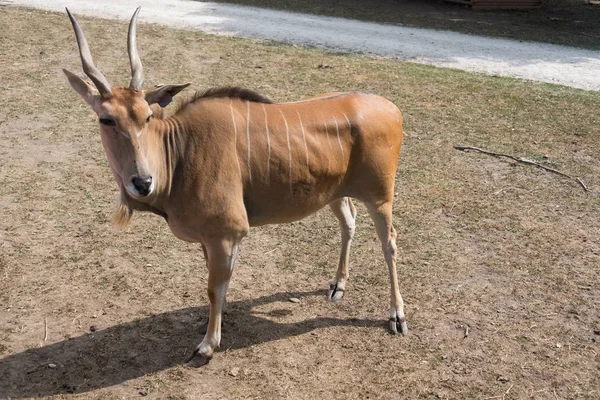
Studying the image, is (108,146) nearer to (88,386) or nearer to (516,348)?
(88,386)

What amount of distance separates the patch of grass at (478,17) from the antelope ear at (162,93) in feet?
40.6

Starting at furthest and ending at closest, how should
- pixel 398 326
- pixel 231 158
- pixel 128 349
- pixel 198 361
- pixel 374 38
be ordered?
pixel 374 38
pixel 398 326
pixel 128 349
pixel 198 361
pixel 231 158

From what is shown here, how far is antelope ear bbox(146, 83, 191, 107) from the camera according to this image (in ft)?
15.0

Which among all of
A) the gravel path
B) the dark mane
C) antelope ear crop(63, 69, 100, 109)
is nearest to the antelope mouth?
antelope ear crop(63, 69, 100, 109)

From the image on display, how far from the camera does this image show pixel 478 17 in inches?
700

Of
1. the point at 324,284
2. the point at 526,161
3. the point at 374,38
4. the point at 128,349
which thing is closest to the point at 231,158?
the point at 128,349

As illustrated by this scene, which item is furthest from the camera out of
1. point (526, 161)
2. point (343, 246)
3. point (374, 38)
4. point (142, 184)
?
point (374, 38)

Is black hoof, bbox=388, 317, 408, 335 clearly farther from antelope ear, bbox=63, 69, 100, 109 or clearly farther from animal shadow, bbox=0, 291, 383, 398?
antelope ear, bbox=63, 69, 100, 109

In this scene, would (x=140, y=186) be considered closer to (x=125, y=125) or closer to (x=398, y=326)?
(x=125, y=125)

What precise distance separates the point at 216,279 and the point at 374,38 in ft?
35.5

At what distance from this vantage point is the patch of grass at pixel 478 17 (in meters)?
16.0

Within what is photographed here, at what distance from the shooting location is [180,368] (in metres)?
4.96

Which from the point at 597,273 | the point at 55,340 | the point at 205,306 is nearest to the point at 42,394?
the point at 55,340

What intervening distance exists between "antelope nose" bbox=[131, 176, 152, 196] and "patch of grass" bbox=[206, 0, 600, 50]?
12.8 meters
